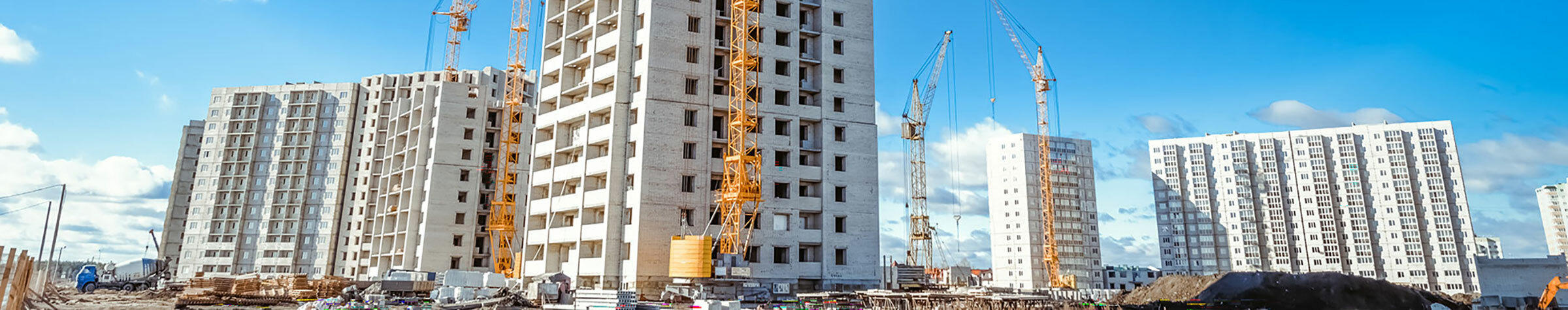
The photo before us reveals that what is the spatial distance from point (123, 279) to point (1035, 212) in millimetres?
141622

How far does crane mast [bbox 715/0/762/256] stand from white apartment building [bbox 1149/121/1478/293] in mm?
117281

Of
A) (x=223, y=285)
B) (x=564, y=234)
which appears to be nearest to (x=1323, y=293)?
(x=564, y=234)

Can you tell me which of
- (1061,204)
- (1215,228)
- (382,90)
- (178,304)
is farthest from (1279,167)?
(178,304)

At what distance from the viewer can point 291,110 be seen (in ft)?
454

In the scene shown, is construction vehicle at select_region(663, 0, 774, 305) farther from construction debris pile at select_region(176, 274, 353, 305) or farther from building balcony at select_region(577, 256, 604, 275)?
construction debris pile at select_region(176, 274, 353, 305)

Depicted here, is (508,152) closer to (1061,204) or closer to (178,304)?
(178,304)

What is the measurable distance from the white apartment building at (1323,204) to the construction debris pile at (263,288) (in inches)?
5547

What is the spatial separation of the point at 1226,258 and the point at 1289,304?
12632 centimetres

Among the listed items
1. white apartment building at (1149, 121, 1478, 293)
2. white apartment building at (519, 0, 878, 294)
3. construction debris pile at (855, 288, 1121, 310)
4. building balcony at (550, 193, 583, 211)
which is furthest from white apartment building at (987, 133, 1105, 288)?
construction debris pile at (855, 288, 1121, 310)

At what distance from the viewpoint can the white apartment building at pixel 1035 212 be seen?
169500 millimetres

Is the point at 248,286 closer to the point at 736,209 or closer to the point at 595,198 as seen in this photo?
the point at 595,198

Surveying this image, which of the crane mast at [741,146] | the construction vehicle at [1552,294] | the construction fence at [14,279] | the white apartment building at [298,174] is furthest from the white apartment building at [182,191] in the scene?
the construction vehicle at [1552,294]

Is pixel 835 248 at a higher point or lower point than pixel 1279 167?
lower

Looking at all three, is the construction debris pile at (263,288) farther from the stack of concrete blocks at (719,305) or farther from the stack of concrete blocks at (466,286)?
the stack of concrete blocks at (719,305)
